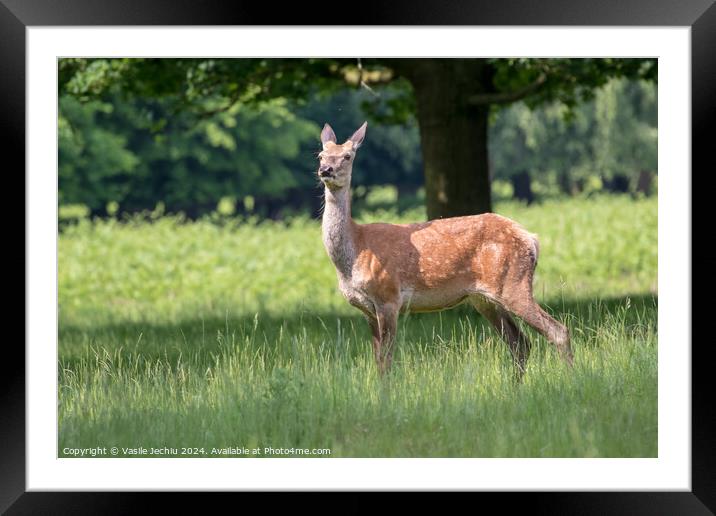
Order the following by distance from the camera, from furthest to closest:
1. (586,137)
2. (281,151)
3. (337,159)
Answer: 1. (586,137)
2. (281,151)
3. (337,159)

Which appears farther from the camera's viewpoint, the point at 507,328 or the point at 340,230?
the point at 507,328

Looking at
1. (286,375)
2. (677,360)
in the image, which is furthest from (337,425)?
(677,360)

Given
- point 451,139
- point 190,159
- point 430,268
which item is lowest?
point 430,268

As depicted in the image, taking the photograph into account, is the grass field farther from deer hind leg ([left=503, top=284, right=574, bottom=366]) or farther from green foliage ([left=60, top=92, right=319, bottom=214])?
green foliage ([left=60, top=92, right=319, bottom=214])

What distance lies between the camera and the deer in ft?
25.7

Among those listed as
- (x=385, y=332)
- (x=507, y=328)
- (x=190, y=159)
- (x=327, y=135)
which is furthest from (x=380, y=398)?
(x=190, y=159)

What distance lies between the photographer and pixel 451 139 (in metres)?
11.3

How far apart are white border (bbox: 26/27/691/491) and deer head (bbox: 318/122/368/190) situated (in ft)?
4.67

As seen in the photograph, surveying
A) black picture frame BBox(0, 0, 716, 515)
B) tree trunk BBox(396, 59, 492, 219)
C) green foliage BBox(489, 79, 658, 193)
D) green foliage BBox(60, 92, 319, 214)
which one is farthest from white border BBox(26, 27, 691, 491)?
green foliage BBox(60, 92, 319, 214)

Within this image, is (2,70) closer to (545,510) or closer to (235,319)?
(545,510)

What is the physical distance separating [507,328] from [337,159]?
1.99 m

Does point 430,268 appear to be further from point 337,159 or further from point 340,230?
point 337,159

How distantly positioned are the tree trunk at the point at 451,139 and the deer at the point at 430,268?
301cm

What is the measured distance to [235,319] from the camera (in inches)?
506
